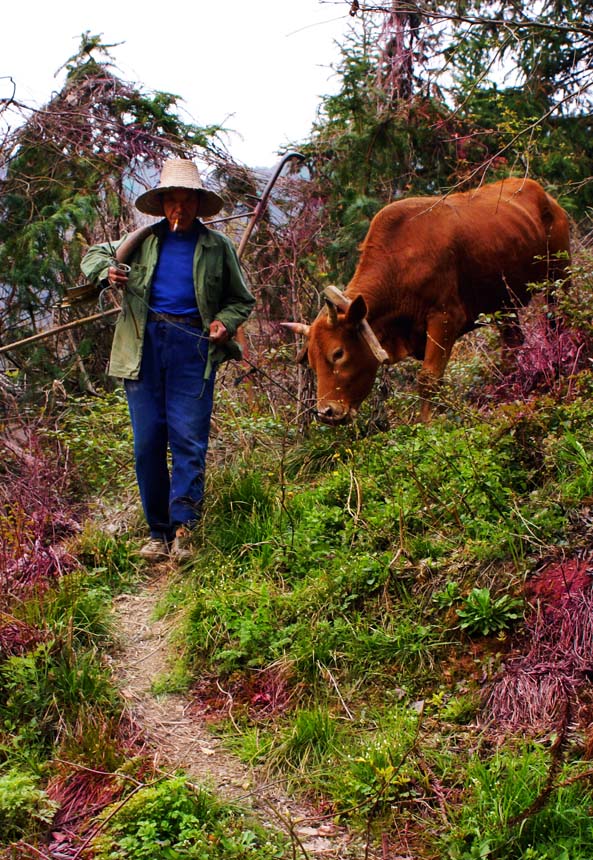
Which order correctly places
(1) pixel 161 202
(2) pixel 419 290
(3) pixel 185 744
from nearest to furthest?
1. (3) pixel 185 744
2. (1) pixel 161 202
3. (2) pixel 419 290

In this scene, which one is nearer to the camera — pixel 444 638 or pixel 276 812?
pixel 276 812

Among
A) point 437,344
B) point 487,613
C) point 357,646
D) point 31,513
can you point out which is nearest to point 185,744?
point 357,646

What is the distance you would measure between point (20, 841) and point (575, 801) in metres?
2.05

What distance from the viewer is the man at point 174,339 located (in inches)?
249

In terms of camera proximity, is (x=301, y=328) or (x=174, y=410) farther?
(x=301, y=328)

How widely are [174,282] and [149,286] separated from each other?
0.18m

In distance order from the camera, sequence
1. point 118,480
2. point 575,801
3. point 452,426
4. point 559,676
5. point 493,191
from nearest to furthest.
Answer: point 575,801 < point 559,676 < point 452,426 < point 118,480 < point 493,191

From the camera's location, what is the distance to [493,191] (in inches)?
382

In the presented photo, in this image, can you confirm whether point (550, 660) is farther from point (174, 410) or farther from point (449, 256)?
point (449, 256)

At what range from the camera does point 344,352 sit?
791 centimetres

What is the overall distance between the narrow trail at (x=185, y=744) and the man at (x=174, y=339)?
82cm

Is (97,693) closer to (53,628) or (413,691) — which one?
(53,628)

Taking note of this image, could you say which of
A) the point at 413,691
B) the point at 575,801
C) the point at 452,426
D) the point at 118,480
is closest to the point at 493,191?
the point at 452,426

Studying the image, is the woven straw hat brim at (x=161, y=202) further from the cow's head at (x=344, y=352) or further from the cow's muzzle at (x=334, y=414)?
the cow's muzzle at (x=334, y=414)
